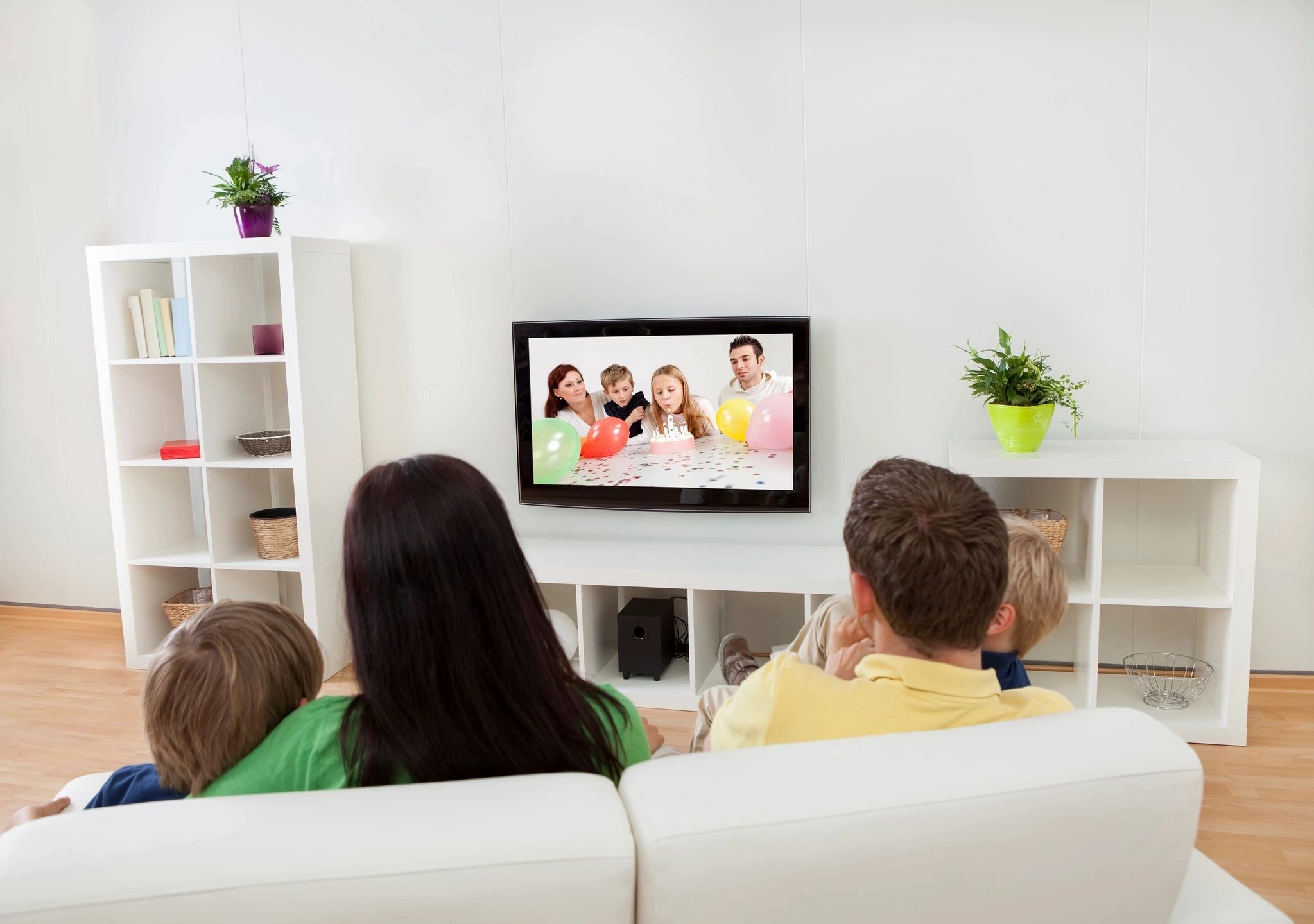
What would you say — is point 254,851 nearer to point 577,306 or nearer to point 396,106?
point 577,306

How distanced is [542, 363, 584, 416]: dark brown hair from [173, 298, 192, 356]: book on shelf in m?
1.28

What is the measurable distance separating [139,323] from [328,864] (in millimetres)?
3328

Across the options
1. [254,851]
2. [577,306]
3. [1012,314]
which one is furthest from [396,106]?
[254,851]

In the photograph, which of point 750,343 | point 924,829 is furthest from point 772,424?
point 924,829

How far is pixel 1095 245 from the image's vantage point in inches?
129

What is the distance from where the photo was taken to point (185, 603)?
3.95 meters

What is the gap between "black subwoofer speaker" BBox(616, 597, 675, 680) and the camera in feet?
11.2

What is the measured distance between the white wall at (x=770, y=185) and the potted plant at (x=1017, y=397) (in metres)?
0.31

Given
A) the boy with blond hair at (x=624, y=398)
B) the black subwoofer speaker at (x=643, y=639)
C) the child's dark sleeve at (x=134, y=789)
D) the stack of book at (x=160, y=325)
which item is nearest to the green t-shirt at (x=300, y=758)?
the child's dark sleeve at (x=134, y=789)

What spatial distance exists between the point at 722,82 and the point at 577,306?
0.89 m

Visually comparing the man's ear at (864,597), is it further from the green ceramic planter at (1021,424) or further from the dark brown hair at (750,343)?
the dark brown hair at (750,343)

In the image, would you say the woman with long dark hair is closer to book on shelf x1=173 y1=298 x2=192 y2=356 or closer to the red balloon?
the red balloon

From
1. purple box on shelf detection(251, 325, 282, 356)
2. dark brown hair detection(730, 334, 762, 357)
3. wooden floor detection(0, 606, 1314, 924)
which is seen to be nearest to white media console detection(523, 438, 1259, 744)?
wooden floor detection(0, 606, 1314, 924)

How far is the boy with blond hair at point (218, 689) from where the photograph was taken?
1358 millimetres
